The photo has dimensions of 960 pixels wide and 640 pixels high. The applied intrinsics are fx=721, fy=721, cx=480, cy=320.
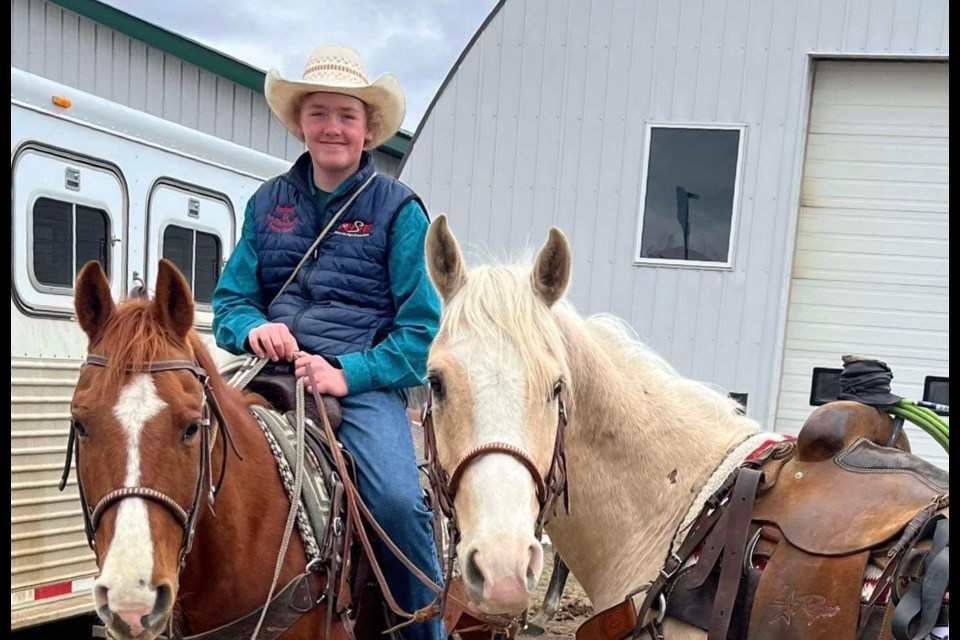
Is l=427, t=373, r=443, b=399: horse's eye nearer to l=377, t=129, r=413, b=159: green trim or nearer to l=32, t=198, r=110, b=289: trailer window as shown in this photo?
l=32, t=198, r=110, b=289: trailer window

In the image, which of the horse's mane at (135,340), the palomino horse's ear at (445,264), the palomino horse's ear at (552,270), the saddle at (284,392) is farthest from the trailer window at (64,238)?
the palomino horse's ear at (552,270)

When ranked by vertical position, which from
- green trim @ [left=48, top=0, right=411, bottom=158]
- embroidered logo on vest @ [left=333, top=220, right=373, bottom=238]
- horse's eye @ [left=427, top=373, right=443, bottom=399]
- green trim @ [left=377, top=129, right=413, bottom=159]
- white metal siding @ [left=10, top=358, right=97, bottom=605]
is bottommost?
white metal siding @ [left=10, top=358, right=97, bottom=605]

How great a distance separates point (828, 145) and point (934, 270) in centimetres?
145

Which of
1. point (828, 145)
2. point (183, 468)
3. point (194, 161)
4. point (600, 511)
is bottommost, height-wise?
point (600, 511)

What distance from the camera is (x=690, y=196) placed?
662cm

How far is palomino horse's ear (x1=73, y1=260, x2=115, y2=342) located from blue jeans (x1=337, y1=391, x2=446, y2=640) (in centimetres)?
92

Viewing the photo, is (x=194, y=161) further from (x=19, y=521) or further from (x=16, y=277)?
(x=19, y=521)

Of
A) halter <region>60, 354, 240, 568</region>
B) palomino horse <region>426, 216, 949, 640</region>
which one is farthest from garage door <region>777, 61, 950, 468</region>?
halter <region>60, 354, 240, 568</region>

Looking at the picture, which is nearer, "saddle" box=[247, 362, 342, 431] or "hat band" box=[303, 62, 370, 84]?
"saddle" box=[247, 362, 342, 431]

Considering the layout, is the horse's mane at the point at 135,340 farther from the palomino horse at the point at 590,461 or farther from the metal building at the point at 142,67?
the metal building at the point at 142,67

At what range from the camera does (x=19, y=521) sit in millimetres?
3779

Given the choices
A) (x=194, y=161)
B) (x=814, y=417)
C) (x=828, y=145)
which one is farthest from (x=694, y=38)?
(x=814, y=417)

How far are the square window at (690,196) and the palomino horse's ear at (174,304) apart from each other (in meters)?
5.25

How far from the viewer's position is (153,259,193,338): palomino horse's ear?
192cm
